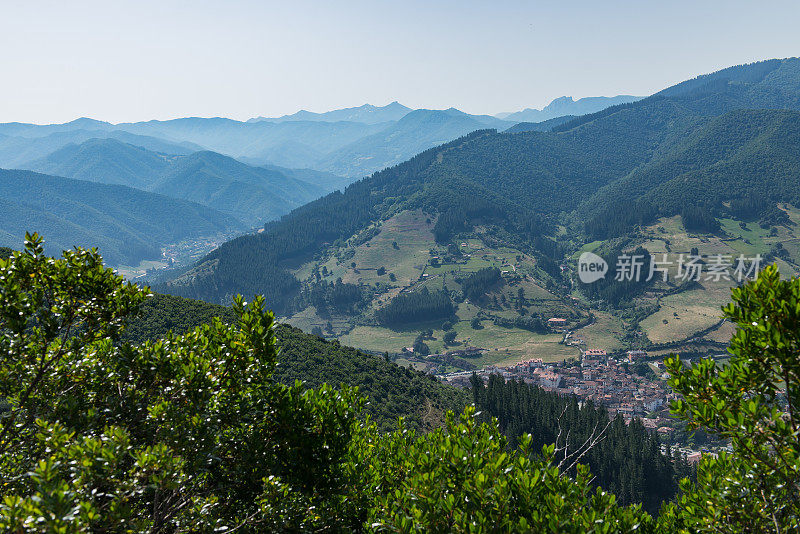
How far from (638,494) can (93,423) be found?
3051 inches

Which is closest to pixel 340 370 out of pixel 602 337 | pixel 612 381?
pixel 612 381

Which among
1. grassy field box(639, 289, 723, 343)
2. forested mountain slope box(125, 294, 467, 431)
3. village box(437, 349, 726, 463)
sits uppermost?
forested mountain slope box(125, 294, 467, 431)

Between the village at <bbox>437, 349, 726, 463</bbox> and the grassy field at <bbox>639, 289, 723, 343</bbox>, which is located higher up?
the grassy field at <bbox>639, 289, 723, 343</bbox>

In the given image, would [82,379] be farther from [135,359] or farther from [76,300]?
[76,300]

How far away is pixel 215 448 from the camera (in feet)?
37.8

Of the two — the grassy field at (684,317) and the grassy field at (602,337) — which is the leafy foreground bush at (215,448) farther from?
the grassy field at (684,317)

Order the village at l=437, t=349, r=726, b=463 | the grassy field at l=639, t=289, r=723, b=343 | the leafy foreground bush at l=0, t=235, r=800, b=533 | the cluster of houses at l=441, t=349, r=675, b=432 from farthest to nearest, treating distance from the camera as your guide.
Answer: the grassy field at l=639, t=289, r=723, b=343 < the cluster of houses at l=441, t=349, r=675, b=432 < the village at l=437, t=349, r=726, b=463 < the leafy foreground bush at l=0, t=235, r=800, b=533

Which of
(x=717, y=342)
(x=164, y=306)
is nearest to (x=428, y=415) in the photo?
(x=164, y=306)

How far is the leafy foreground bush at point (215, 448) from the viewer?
8.95 m

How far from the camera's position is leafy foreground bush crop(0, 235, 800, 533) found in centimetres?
895

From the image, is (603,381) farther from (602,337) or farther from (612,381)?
(602,337)

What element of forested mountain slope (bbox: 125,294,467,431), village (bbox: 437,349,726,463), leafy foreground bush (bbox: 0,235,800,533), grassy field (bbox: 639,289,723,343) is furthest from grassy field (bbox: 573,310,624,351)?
leafy foreground bush (bbox: 0,235,800,533)

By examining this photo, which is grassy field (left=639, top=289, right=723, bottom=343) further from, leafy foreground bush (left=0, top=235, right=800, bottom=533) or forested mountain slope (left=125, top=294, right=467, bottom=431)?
leafy foreground bush (left=0, top=235, right=800, bottom=533)

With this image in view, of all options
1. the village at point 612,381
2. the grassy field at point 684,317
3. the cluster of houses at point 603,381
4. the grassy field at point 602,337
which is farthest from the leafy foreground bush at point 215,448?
the grassy field at point 684,317
